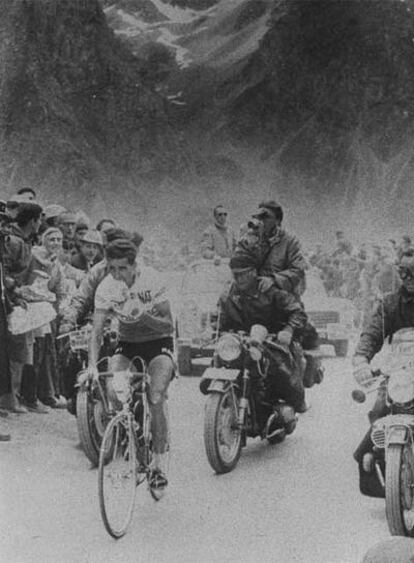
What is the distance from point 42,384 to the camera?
14.9ft

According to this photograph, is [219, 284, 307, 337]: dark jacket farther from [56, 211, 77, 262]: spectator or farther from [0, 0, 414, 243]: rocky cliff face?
[56, 211, 77, 262]: spectator

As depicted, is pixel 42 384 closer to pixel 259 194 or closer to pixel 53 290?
pixel 53 290

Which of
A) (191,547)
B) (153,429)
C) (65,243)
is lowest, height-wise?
(191,547)

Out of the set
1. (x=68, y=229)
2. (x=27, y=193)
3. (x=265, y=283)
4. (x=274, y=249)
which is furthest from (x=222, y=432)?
(x=27, y=193)

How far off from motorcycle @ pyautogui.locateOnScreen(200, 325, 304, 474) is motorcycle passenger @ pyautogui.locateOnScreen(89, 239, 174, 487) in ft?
1.17

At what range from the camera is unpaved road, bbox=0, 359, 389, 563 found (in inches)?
124

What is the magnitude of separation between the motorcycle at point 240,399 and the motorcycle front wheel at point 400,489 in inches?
35.2

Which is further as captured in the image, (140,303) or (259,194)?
(259,194)

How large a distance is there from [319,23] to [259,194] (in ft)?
3.14

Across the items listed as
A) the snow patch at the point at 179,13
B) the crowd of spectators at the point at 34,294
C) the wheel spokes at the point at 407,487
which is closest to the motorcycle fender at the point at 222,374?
the crowd of spectators at the point at 34,294

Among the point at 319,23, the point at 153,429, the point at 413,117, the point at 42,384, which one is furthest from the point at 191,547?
the point at 319,23

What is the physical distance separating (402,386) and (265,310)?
46.2 inches

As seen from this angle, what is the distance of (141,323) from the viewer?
11.1 feet

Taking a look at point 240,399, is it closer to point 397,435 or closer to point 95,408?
point 95,408
